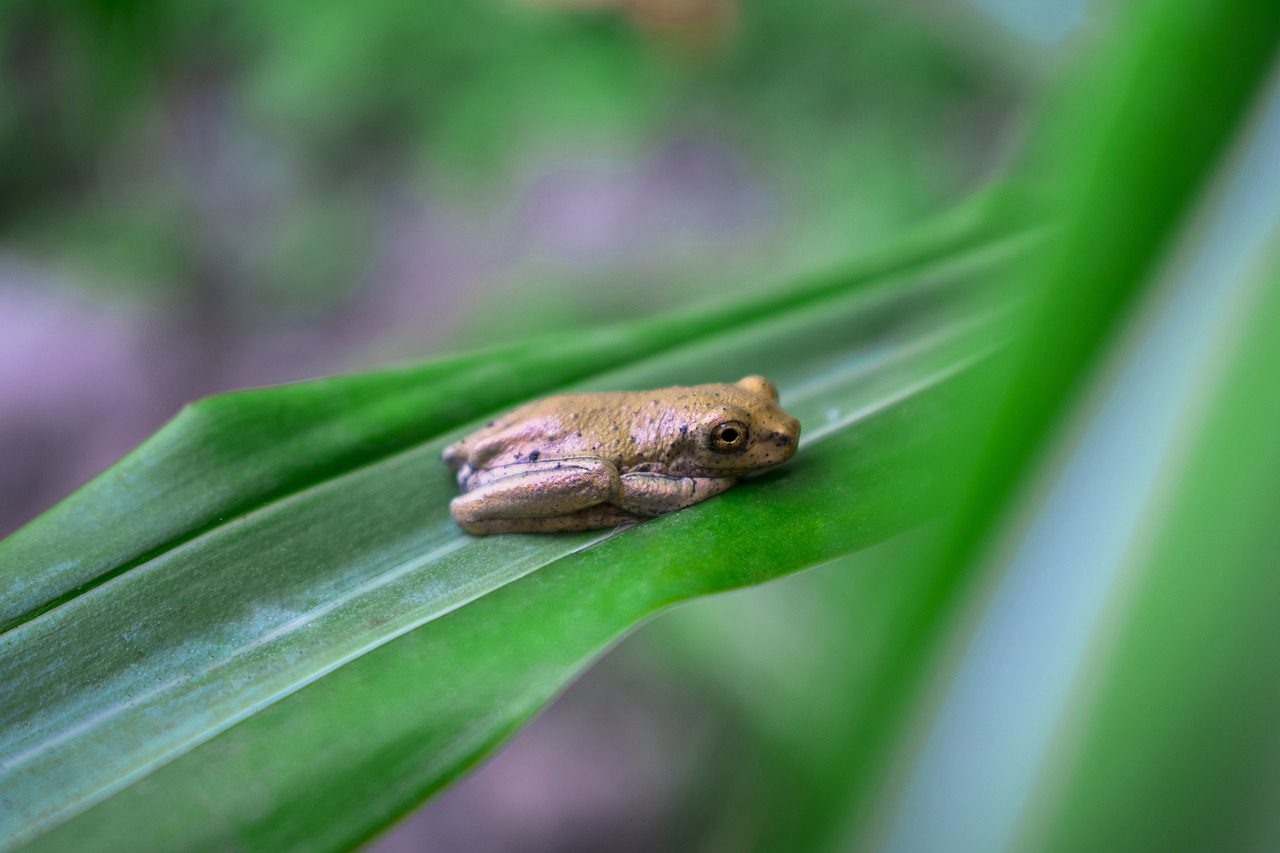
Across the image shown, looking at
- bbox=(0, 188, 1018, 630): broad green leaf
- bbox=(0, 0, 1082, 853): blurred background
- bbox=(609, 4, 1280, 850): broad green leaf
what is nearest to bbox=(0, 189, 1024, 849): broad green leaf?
bbox=(0, 188, 1018, 630): broad green leaf

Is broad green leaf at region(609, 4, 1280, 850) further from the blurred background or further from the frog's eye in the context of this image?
the blurred background

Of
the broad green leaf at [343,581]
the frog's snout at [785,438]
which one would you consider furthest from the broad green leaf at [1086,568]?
the frog's snout at [785,438]

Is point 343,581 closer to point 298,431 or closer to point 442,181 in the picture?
point 298,431

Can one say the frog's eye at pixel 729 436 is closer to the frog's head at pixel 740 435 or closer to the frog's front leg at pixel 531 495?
the frog's head at pixel 740 435

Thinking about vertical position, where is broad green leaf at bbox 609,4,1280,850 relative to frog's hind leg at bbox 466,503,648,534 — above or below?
above

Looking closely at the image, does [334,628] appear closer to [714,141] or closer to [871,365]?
[871,365]

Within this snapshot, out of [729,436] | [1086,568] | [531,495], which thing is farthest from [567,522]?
[1086,568]
